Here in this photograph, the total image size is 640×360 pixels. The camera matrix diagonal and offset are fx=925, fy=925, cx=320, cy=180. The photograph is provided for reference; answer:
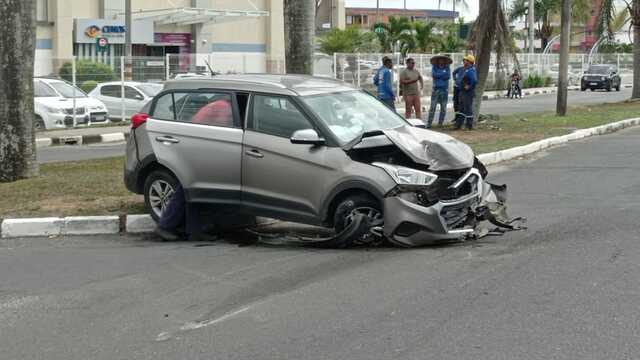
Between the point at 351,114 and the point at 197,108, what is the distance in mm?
1750

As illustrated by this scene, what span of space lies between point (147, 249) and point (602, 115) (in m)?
21.2

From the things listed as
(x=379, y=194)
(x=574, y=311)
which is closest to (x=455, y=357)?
(x=574, y=311)

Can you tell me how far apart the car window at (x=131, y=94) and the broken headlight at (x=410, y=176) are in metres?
21.6

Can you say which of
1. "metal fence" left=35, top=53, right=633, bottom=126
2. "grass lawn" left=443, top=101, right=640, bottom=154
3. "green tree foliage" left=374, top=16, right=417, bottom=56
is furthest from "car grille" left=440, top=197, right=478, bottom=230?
"green tree foliage" left=374, top=16, right=417, bottom=56

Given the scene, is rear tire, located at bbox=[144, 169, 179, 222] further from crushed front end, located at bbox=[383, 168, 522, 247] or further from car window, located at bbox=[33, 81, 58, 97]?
car window, located at bbox=[33, 81, 58, 97]

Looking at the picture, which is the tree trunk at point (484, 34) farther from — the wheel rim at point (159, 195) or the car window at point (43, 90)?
the wheel rim at point (159, 195)

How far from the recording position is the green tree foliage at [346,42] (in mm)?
48406

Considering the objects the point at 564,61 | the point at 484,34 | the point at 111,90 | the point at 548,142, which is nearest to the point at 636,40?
the point at 564,61

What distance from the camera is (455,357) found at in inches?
220

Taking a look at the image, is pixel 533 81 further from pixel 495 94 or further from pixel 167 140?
pixel 167 140

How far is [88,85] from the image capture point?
2958 centimetres

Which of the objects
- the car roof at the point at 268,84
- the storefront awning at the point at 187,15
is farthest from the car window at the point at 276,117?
the storefront awning at the point at 187,15

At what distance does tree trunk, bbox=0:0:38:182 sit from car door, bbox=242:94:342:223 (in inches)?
186

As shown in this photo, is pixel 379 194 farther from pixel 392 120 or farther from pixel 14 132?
pixel 14 132
